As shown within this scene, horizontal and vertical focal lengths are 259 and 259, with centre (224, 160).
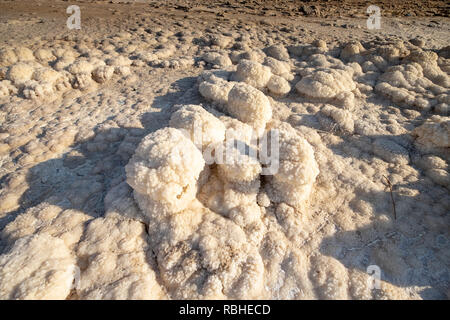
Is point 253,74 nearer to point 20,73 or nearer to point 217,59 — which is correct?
point 217,59

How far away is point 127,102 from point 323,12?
632 cm

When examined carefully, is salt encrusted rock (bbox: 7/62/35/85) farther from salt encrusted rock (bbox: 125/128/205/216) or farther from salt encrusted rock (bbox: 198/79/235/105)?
salt encrusted rock (bbox: 125/128/205/216)

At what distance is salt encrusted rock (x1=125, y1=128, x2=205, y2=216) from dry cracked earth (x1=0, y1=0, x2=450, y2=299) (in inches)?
0.4

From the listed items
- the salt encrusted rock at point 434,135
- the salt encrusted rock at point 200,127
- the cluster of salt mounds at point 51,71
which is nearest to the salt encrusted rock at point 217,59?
the cluster of salt mounds at point 51,71

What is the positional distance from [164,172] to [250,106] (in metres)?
1.18

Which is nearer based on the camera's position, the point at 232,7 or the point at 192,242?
the point at 192,242

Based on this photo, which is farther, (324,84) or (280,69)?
(280,69)

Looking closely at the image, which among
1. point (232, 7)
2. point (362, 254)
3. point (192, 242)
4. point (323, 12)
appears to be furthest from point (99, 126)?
point (323, 12)

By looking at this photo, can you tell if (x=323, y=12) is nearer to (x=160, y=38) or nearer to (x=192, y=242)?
(x=160, y=38)

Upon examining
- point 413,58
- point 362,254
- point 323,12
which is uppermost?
point 323,12

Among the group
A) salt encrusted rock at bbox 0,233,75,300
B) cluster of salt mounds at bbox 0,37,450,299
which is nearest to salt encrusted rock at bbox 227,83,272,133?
cluster of salt mounds at bbox 0,37,450,299

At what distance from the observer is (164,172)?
1696mm

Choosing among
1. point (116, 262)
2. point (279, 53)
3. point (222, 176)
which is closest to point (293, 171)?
point (222, 176)

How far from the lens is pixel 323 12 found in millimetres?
6961
